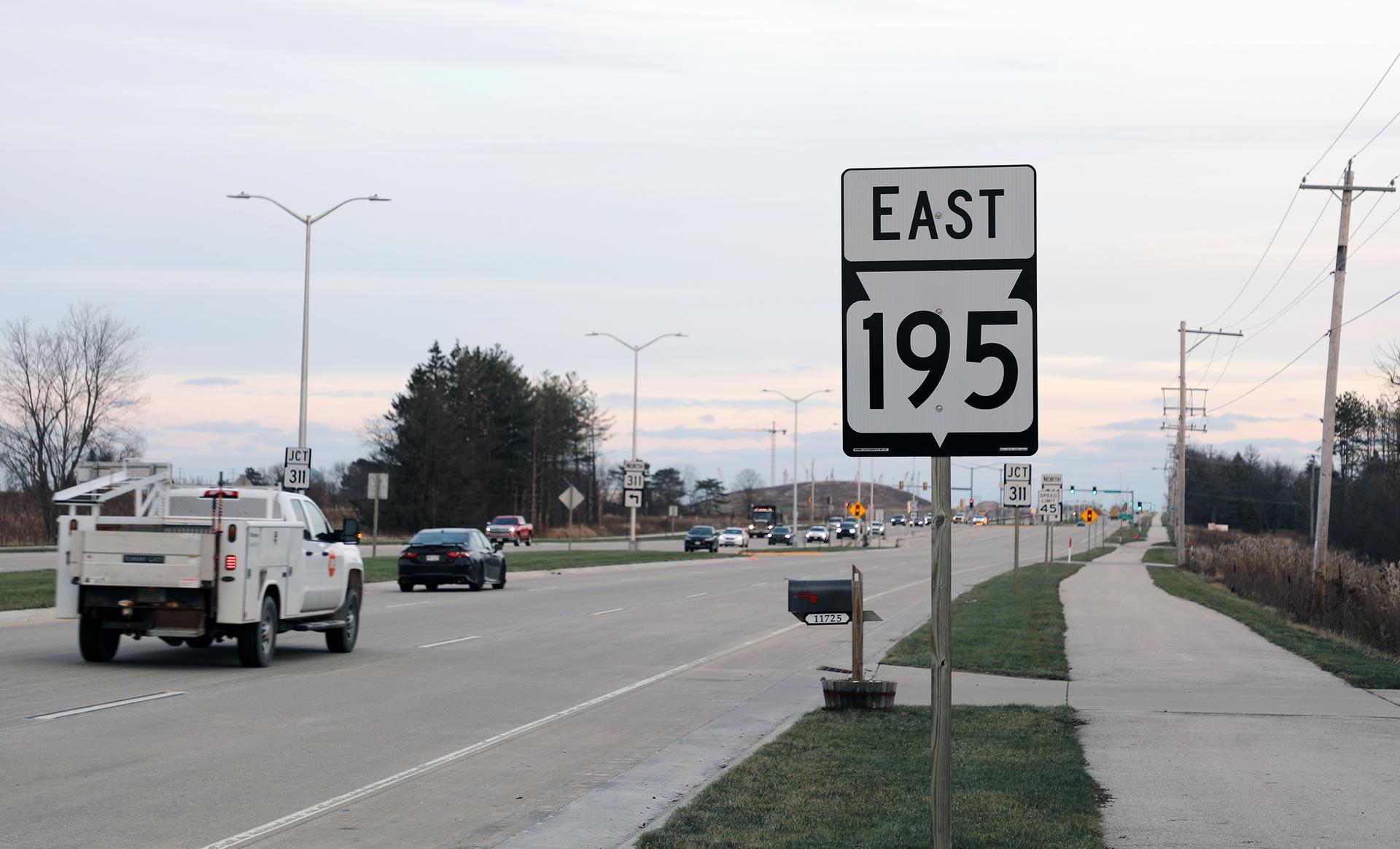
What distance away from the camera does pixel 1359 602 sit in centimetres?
2508

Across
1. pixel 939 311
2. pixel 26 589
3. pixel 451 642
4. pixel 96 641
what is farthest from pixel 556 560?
pixel 939 311

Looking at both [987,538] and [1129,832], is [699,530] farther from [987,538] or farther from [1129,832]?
[1129,832]

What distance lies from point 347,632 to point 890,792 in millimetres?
11828

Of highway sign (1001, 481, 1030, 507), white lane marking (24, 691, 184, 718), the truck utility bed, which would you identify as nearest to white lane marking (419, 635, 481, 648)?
the truck utility bed

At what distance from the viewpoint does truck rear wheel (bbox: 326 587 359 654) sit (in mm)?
19281

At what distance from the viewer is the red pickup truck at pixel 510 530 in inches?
3141

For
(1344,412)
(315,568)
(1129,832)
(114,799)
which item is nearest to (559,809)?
(114,799)

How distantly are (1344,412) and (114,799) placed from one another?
418ft

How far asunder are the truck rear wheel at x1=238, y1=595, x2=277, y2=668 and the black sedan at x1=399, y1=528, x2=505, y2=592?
660 inches

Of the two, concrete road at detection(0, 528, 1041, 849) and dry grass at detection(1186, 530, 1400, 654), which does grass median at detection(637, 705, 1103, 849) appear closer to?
concrete road at detection(0, 528, 1041, 849)

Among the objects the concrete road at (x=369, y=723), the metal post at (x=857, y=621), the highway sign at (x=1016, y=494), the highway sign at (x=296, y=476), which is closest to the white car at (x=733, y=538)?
the highway sign at (x=296, y=476)

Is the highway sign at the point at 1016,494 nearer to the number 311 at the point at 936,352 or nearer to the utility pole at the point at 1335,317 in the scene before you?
the utility pole at the point at 1335,317

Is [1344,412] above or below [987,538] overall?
above

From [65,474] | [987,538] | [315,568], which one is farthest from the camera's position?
[987,538]
